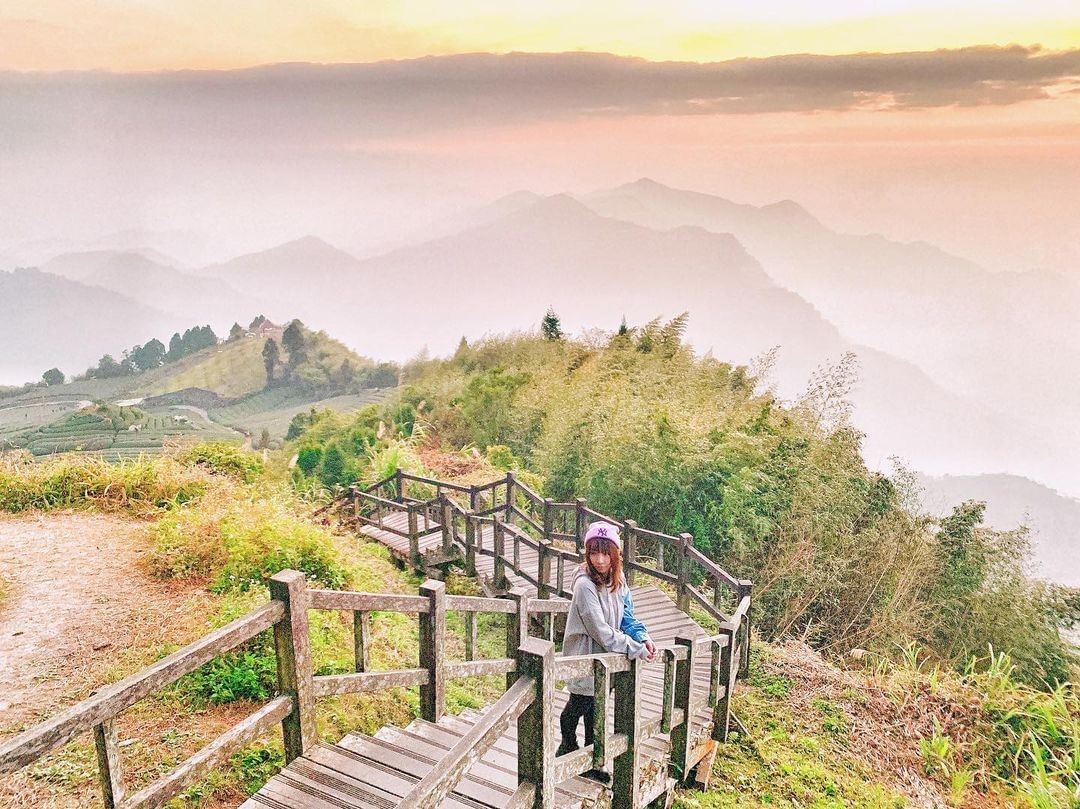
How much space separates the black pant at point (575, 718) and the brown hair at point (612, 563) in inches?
27.4

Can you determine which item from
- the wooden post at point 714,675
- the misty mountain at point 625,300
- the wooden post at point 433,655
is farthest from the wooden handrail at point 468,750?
the misty mountain at point 625,300

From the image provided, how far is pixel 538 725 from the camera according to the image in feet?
9.22

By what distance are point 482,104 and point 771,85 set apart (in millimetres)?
21725

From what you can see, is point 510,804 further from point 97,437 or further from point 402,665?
point 97,437

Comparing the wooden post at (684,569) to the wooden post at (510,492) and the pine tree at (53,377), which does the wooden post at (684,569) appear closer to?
the wooden post at (510,492)

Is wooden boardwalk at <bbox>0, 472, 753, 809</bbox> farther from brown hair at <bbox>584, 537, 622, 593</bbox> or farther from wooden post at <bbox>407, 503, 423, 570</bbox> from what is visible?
wooden post at <bbox>407, 503, 423, 570</bbox>

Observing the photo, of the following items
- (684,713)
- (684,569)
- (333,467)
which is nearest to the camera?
(684,713)

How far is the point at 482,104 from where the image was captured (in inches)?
1971

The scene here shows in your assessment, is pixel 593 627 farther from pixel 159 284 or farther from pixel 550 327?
pixel 159 284

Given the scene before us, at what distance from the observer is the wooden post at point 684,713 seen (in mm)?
4852

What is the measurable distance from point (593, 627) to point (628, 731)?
0.74m

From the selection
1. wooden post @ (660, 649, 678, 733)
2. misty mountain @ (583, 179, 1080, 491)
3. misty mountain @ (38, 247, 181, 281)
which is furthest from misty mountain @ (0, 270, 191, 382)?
misty mountain @ (583, 179, 1080, 491)

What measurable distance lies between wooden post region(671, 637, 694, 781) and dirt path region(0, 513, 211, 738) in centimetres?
423

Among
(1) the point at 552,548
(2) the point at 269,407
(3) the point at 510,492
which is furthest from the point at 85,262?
(1) the point at 552,548
